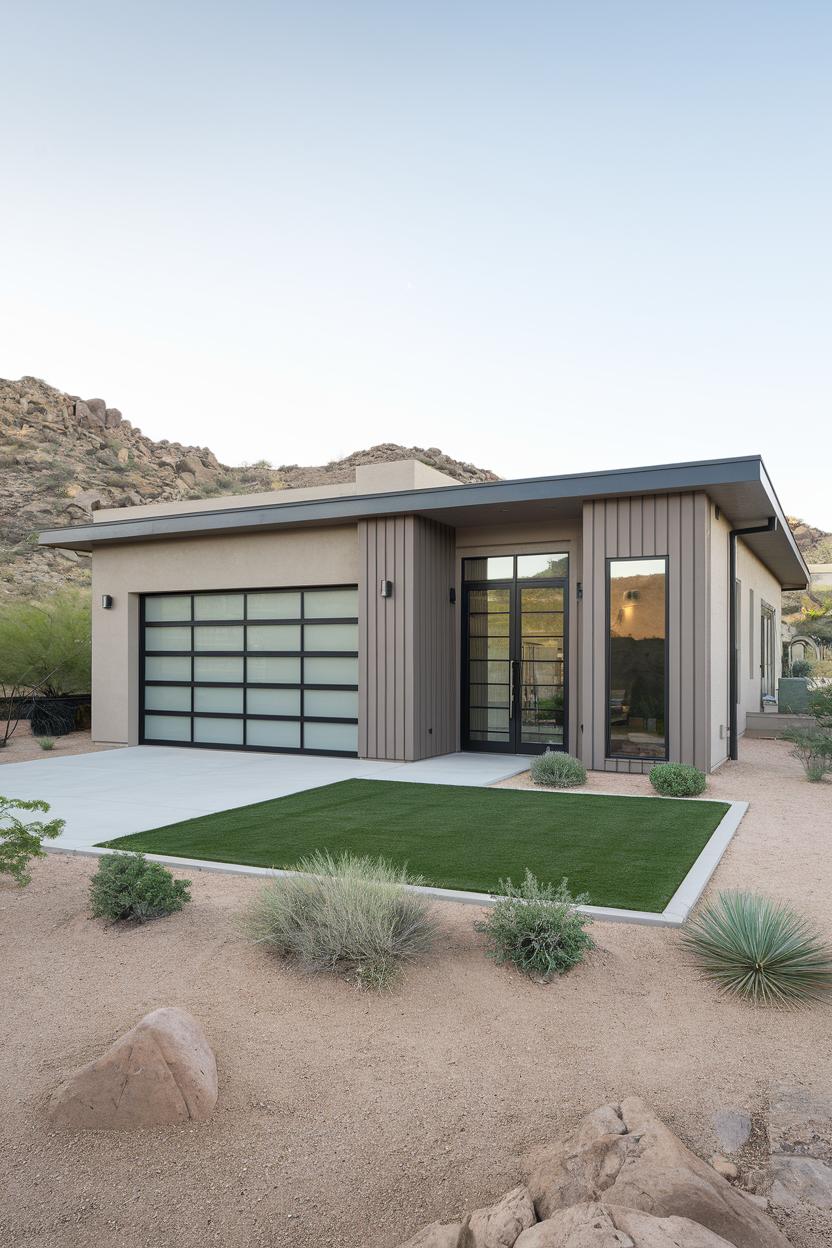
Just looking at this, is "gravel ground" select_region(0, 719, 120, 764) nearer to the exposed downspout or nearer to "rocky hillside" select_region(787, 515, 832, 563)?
the exposed downspout

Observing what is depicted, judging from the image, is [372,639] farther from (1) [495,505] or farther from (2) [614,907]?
(2) [614,907]

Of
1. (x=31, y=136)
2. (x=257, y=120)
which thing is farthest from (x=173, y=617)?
(x=31, y=136)

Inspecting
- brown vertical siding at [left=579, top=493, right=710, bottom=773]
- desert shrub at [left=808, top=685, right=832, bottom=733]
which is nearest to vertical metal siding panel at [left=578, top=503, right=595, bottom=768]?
brown vertical siding at [left=579, top=493, right=710, bottom=773]

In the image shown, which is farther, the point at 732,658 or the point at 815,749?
the point at 732,658

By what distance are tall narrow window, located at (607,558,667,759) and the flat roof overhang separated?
38.3 inches

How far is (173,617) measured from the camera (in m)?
12.9

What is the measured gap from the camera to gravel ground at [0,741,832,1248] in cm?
216

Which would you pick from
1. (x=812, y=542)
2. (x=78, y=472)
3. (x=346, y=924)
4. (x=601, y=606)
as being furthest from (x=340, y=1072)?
(x=812, y=542)

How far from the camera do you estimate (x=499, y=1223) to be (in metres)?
1.92

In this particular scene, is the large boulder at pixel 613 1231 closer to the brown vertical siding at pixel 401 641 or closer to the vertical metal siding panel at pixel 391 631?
the brown vertical siding at pixel 401 641

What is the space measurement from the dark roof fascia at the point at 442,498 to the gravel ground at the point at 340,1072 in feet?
18.3

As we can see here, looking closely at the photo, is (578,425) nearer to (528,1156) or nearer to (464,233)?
(464,233)

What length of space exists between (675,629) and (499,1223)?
784 centimetres

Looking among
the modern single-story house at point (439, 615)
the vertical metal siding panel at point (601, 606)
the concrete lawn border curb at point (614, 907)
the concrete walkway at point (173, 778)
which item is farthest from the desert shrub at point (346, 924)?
the modern single-story house at point (439, 615)
